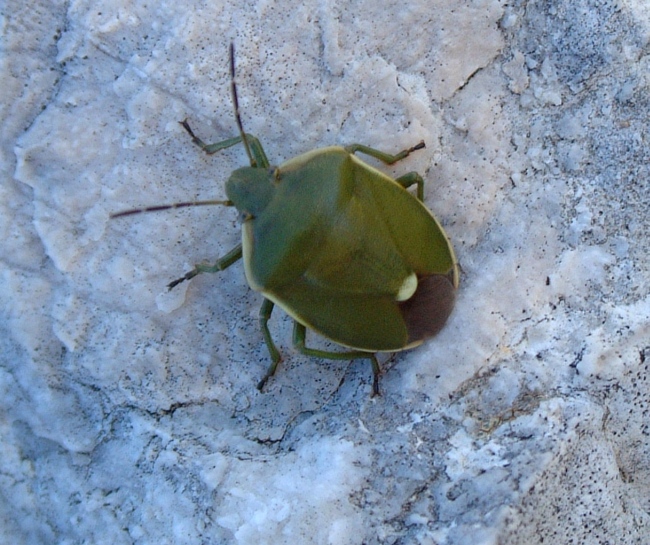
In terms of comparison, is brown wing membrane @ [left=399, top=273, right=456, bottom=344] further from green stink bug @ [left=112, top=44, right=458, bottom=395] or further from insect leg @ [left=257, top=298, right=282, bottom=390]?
insect leg @ [left=257, top=298, right=282, bottom=390]

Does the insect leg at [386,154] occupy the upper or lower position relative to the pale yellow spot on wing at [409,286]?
upper

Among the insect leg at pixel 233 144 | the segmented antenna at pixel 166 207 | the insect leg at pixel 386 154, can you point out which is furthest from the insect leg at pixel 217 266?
the insect leg at pixel 386 154

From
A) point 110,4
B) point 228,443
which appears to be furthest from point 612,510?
point 110,4

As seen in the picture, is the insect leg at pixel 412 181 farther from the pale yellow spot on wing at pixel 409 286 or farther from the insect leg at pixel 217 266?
the insect leg at pixel 217 266

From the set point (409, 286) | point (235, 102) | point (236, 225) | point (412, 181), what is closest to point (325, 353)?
point (409, 286)

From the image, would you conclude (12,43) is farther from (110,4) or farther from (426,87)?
(426,87)

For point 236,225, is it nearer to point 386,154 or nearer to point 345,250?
point 345,250

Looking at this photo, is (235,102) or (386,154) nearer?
(235,102)
